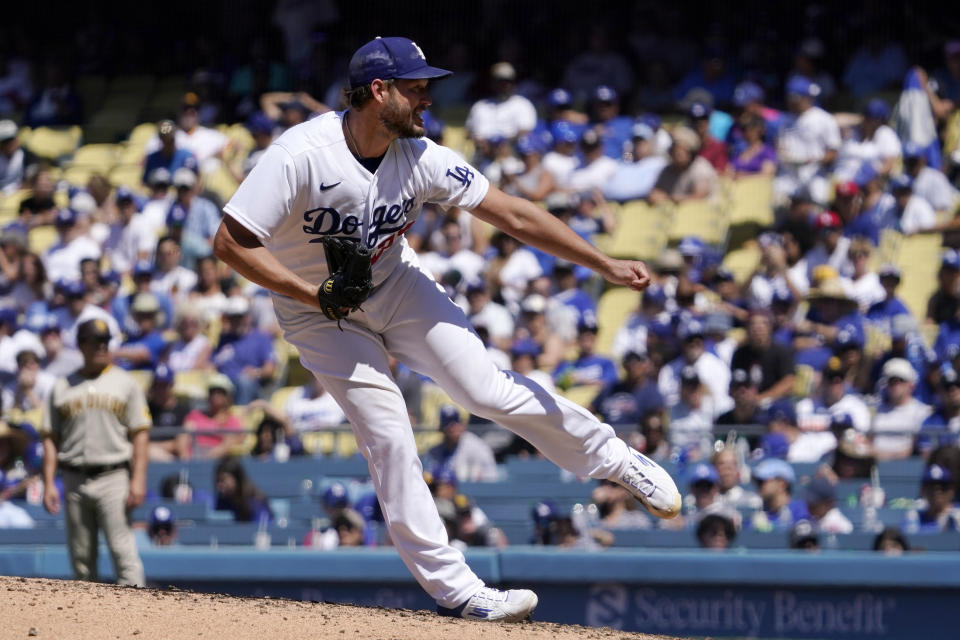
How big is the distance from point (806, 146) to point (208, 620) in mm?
7509

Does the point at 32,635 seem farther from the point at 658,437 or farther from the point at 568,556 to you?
the point at 658,437

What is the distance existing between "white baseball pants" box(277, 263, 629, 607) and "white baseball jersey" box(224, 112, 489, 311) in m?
0.13

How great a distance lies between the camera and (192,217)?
1234cm

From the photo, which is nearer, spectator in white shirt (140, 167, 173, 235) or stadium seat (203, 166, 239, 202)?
spectator in white shirt (140, 167, 173, 235)

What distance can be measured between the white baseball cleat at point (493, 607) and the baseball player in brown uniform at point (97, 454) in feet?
10.1

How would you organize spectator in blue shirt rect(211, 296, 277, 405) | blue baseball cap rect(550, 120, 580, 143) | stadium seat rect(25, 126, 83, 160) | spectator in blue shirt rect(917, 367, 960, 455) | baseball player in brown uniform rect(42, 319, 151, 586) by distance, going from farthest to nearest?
stadium seat rect(25, 126, 83, 160), blue baseball cap rect(550, 120, 580, 143), spectator in blue shirt rect(211, 296, 277, 405), spectator in blue shirt rect(917, 367, 960, 455), baseball player in brown uniform rect(42, 319, 151, 586)

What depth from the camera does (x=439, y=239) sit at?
37.1 ft

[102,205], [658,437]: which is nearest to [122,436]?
[658,437]

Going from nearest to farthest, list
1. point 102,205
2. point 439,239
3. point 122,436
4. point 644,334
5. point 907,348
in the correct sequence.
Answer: point 122,436 < point 907,348 < point 644,334 < point 439,239 < point 102,205

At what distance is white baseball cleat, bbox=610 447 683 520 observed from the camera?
17.1 ft

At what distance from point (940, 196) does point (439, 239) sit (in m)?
3.78

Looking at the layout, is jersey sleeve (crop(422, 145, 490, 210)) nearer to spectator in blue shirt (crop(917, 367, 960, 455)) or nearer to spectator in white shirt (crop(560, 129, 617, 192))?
spectator in blue shirt (crop(917, 367, 960, 455))

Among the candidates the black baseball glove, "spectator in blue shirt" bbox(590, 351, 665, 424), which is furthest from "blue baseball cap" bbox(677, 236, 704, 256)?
the black baseball glove

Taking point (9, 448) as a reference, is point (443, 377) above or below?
above
